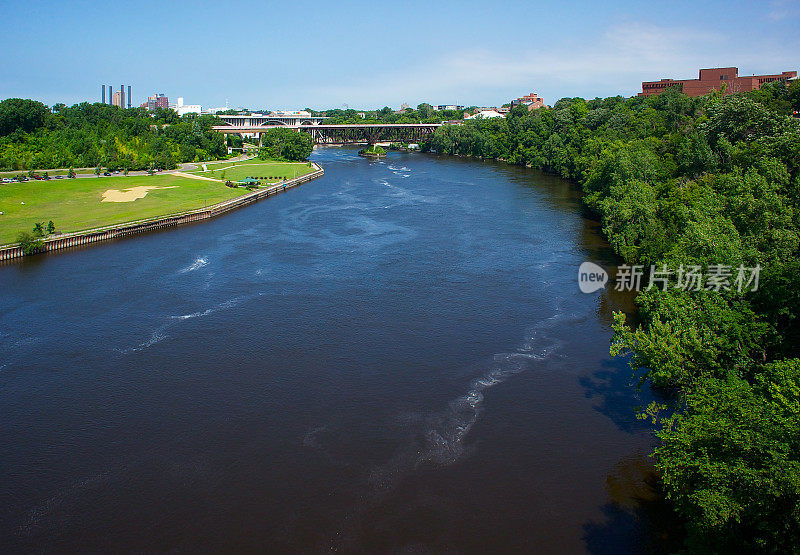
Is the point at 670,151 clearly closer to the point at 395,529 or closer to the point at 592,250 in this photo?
the point at 592,250

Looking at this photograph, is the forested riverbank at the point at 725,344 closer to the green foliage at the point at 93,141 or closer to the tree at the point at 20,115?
the green foliage at the point at 93,141

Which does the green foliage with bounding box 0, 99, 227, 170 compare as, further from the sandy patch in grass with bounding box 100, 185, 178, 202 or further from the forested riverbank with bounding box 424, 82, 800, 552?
the forested riverbank with bounding box 424, 82, 800, 552

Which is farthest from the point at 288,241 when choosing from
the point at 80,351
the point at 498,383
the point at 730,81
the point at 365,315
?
the point at 730,81

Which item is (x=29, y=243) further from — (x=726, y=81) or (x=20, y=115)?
(x=726, y=81)

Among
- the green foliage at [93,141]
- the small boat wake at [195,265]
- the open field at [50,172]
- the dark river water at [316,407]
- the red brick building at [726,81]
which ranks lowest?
the dark river water at [316,407]

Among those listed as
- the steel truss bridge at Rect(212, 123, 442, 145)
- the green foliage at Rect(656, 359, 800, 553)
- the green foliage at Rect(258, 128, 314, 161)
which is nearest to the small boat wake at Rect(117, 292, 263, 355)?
the green foliage at Rect(656, 359, 800, 553)
